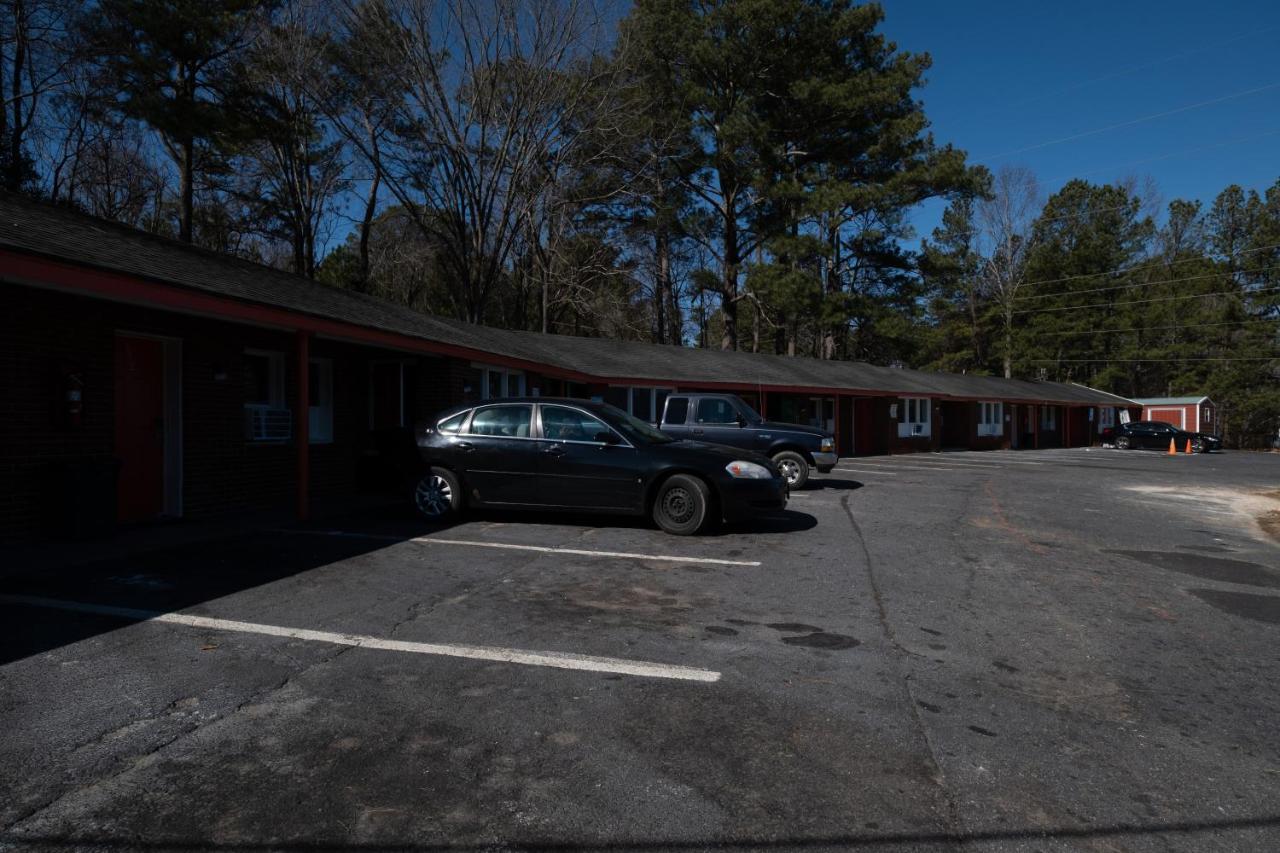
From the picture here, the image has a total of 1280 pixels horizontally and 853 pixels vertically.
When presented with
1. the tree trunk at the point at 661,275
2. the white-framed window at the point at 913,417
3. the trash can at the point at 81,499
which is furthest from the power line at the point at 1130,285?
the trash can at the point at 81,499

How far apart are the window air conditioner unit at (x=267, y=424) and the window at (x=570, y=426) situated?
4408 mm

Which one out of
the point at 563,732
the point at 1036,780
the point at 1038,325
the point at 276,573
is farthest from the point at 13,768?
the point at 1038,325

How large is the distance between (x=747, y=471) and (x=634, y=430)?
4.38 ft

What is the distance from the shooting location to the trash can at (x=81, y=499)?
7383 millimetres

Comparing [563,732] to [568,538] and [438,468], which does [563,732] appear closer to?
[568,538]

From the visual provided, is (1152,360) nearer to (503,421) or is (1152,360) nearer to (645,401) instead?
(645,401)

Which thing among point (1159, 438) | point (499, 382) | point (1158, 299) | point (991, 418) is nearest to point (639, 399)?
point (499, 382)

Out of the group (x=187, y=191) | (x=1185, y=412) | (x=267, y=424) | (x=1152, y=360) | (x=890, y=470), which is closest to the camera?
(x=267, y=424)

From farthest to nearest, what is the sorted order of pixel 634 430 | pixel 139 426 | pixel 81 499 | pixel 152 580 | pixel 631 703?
pixel 139 426, pixel 634 430, pixel 81 499, pixel 152 580, pixel 631 703

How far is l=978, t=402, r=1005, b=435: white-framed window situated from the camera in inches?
1491

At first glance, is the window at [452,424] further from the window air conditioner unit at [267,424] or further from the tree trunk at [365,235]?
the tree trunk at [365,235]

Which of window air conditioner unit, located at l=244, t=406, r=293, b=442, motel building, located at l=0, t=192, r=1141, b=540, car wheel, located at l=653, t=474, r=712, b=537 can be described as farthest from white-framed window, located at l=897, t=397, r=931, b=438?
window air conditioner unit, located at l=244, t=406, r=293, b=442

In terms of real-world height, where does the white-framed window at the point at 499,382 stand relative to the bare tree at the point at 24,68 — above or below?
below

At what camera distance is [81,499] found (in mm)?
7434
